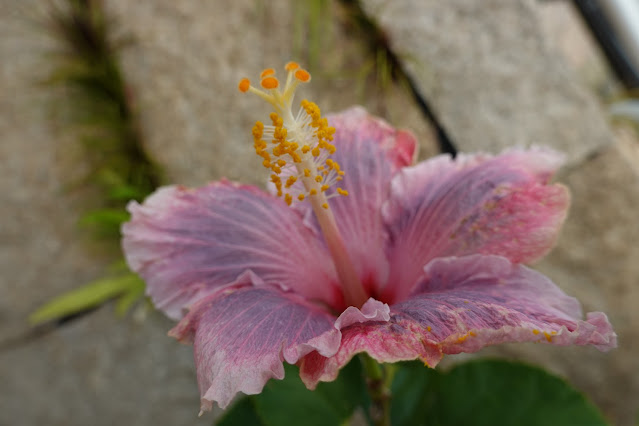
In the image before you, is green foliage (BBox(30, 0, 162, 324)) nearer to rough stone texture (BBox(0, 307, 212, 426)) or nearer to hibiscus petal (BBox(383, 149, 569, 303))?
rough stone texture (BBox(0, 307, 212, 426))

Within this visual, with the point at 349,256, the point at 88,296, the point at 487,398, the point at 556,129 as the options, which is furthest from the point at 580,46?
the point at 88,296

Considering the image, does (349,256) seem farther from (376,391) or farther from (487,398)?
(487,398)

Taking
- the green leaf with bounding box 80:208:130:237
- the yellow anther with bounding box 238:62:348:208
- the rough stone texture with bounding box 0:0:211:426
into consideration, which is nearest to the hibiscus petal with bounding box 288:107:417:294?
the yellow anther with bounding box 238:62:348:208

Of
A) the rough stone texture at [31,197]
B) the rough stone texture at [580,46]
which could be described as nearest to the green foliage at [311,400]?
the rough stone texture at [31,197]

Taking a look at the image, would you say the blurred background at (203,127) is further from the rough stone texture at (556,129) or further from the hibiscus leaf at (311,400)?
the hibiscus leaf at (311,400)

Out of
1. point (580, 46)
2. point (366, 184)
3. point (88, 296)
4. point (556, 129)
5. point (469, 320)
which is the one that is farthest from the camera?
point (580, 46)

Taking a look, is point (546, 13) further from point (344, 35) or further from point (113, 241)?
point (113, 241)
